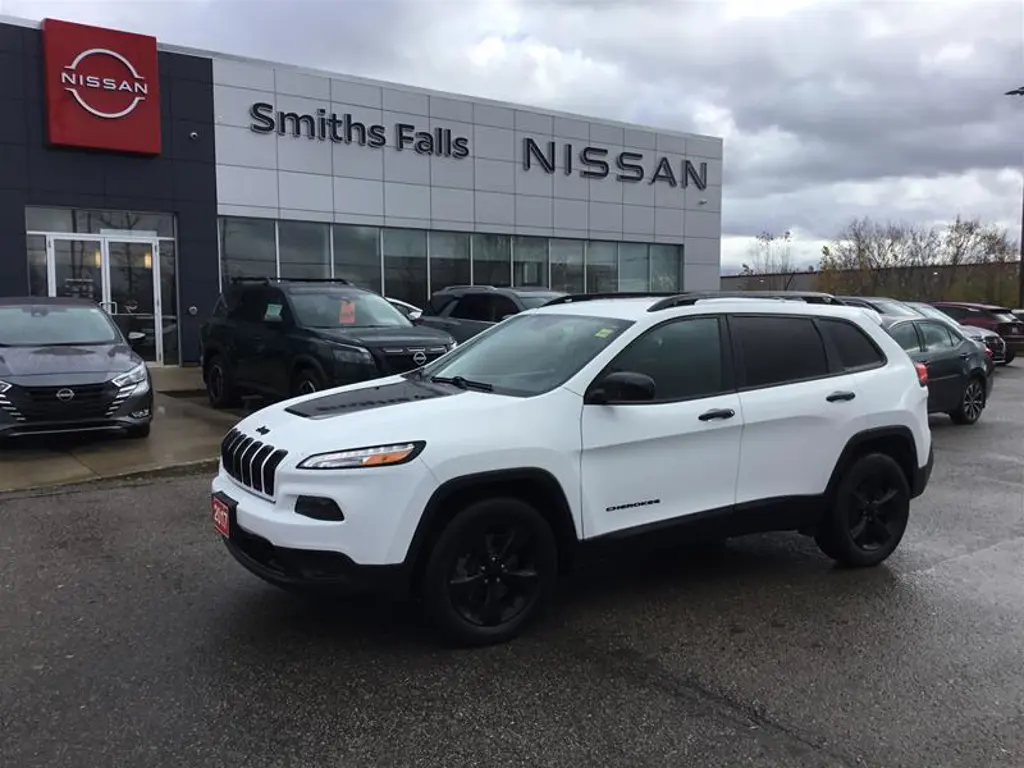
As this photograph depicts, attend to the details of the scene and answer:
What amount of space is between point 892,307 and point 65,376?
426 inches

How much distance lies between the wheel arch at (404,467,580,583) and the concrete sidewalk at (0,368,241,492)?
17.2 ft

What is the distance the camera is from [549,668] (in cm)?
408

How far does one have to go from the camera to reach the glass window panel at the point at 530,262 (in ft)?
77.5

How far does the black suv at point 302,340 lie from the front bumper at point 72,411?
1802 mm

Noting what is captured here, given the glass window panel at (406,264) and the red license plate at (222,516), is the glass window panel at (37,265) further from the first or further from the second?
the red license plate at (222,516)

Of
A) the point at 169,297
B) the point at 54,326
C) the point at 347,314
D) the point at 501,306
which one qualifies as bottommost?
the point at 54,326

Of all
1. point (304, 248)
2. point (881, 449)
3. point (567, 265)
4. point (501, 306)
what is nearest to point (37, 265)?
point (304, 248)

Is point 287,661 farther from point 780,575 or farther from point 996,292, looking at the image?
point 996,292

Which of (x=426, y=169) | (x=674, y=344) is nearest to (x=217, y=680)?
(x=674, y=344)

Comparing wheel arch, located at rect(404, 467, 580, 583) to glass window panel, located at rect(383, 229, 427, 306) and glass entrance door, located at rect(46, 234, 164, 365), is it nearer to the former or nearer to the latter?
glass entrance door, located at rect(46, 234, 164, 365)

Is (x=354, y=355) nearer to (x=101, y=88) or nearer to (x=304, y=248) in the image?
(x=101, y=88)

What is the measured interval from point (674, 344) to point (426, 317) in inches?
395

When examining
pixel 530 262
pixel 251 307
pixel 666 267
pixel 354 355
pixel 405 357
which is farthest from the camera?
pixel 666 267

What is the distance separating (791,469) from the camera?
524 centimetres
